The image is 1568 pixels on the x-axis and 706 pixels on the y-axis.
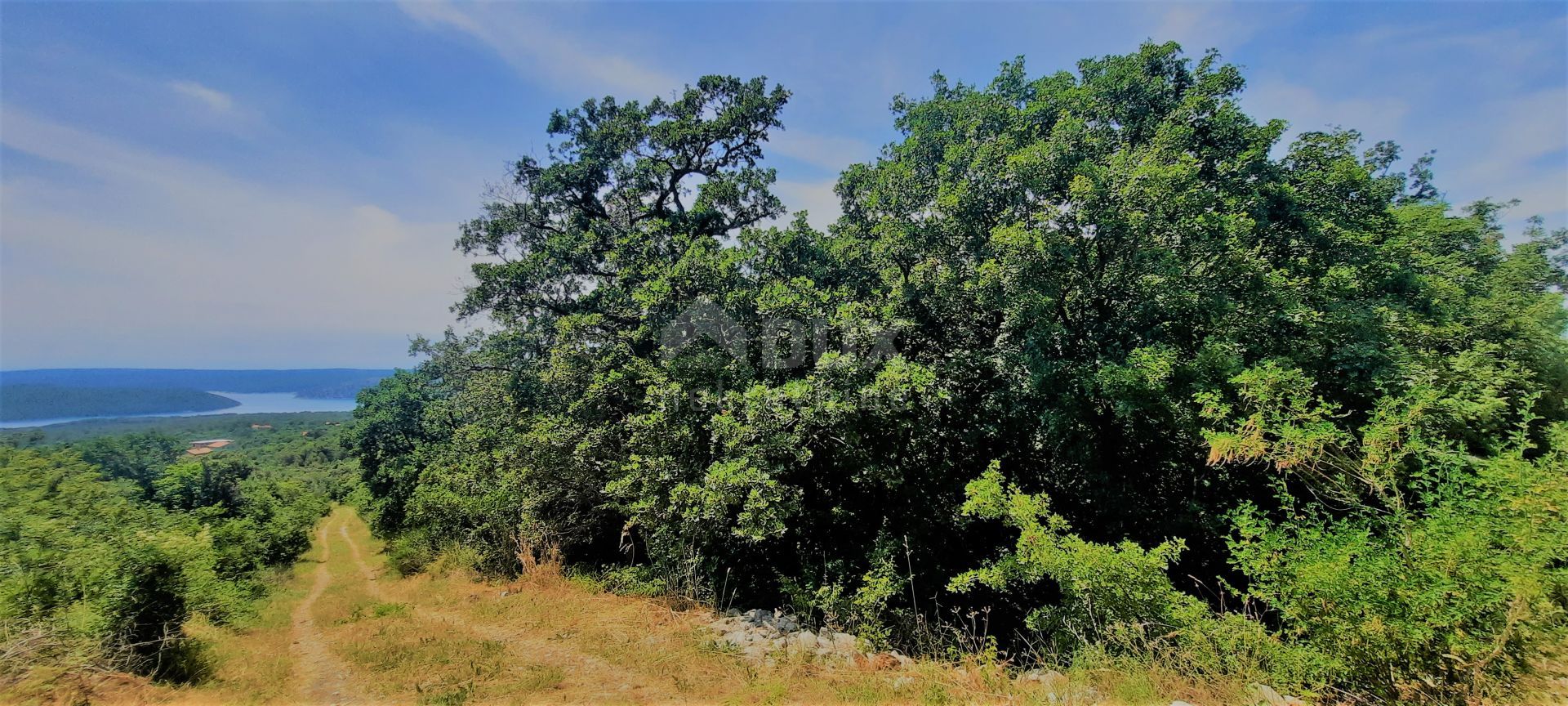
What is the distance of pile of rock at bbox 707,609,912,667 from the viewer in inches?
255

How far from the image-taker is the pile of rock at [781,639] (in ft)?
21.3

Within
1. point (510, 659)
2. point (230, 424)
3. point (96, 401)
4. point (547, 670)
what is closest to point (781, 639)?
point (547, 670)

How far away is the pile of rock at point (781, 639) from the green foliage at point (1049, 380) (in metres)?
0.69

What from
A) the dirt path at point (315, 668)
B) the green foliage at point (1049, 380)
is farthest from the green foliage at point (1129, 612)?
the dirt path at point (315, 668)

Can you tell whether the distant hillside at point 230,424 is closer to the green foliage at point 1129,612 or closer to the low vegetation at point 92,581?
the low vegetation at point 92,581

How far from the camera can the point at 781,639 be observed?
718 centimetres

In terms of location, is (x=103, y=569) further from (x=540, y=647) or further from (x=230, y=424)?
(x=230, y=424)

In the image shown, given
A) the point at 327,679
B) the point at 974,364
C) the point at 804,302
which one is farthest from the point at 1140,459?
the point at 327,679

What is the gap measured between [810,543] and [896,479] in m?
2.45

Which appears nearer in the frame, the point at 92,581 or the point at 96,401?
the point at 92,581

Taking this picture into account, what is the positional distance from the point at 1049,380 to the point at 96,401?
178 meters

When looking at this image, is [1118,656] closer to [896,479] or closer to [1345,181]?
[896,479]

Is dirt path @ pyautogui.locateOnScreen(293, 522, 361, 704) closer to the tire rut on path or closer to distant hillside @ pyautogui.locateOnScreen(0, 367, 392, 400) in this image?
the tire rut on path

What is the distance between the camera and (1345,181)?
858cm
